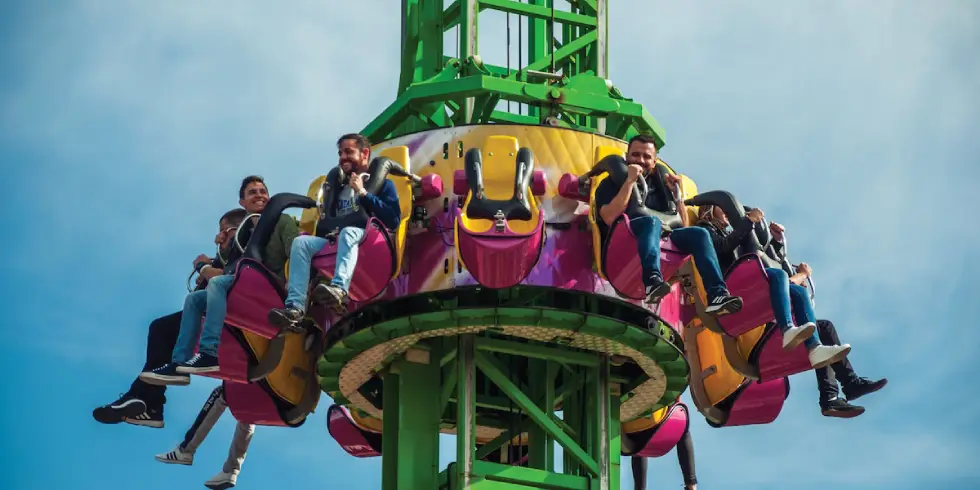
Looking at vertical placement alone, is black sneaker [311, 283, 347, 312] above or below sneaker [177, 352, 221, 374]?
above

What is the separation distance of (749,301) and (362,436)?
8.51 metres

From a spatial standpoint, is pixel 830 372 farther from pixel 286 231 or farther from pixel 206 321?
pixel 206 321

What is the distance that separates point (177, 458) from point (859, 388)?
1083cm

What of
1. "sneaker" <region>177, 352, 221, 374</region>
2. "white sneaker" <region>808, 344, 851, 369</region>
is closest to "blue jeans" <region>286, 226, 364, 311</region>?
"sneaker" <region>177, 352, 221, 374</region>

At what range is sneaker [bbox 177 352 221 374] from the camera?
34094mm

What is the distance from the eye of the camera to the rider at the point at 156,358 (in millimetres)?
35656

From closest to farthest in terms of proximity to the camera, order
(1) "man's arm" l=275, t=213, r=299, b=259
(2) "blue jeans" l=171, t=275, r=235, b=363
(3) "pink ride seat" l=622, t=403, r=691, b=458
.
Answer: (2) "blue jeans" l=171, t=275, r=235, b=363, (1) "man's arm" l=275, t=213, r=299, b=259, (3) "pink ride seat" l=622, t=403, r=691, b=458

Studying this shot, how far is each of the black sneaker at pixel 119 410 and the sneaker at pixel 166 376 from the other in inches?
53.1

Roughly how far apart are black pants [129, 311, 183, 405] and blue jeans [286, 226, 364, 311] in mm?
2819

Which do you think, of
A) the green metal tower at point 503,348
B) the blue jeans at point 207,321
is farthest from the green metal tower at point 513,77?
the blue jeans at point 207,321

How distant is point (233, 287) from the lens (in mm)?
34469

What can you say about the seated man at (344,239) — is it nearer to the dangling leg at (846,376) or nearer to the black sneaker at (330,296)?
the black sneaker at (330,296)

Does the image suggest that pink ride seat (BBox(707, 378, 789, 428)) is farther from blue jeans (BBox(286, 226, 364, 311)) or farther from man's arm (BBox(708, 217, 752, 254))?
blue jeans (BBox(286, 226, 364, 311))

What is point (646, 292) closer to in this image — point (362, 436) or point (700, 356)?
point (700, 356)
